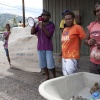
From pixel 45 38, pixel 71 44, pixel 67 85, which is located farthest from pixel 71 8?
pixel 67 85

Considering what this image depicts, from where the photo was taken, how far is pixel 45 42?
15.3 ft

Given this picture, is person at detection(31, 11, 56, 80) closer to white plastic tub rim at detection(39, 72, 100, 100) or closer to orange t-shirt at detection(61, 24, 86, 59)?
orange t-shirt at detection(61, 24, 86, 59)

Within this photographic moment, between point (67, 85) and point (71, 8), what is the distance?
5.69m

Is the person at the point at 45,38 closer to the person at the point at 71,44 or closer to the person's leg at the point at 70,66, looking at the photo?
the person at the point at 71,44

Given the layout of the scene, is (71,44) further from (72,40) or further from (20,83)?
(20,83)

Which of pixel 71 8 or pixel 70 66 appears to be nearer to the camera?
pixel 70 66

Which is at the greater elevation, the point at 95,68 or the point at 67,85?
the point at 95,68

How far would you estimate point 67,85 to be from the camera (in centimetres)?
275

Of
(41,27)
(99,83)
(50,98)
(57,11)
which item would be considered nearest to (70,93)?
(99,83)

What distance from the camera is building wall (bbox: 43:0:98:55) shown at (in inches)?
299

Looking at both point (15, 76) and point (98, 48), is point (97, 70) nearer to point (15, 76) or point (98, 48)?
point (98, 48)

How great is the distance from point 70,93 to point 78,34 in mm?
1140

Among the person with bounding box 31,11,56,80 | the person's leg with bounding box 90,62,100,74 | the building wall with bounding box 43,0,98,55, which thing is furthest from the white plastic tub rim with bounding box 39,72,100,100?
the building wall with bounding box 43,0,98,55

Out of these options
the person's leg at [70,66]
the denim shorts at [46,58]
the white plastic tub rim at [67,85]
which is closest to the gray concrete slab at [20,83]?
the denim shorts at [46,58]
